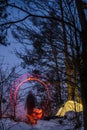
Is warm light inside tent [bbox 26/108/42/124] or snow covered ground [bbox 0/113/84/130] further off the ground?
warm light inside tent [bbox 26/108/42/124]

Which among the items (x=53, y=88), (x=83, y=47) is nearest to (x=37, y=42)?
(x=83, y=47)

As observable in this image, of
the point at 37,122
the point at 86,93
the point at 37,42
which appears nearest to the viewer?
the point at 86,93

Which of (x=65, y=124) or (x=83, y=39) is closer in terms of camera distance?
(x=83, y=39)

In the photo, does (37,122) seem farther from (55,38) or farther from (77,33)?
(77,33)

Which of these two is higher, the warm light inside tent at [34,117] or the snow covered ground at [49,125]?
the warm light inside tent at [34,117]

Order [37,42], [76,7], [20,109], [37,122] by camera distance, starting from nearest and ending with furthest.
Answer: [76,7] → [37,42] → [37,122] → [20,109]

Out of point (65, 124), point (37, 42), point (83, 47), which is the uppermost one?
point (37, 42)

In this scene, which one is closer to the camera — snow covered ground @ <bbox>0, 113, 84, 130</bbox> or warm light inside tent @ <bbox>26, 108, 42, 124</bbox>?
snow covered ground @ <bbox>0, 113, 84, 130</bbox>

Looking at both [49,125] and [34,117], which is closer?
[49,125]

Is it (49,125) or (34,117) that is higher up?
(34,117)

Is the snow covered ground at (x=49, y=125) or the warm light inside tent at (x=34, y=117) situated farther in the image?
the warm light inside tent at (x=34, y=117)

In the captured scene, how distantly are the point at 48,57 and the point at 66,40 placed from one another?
3.12m

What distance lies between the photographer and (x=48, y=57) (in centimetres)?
1606

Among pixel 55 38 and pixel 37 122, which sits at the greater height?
pixel 55 38
